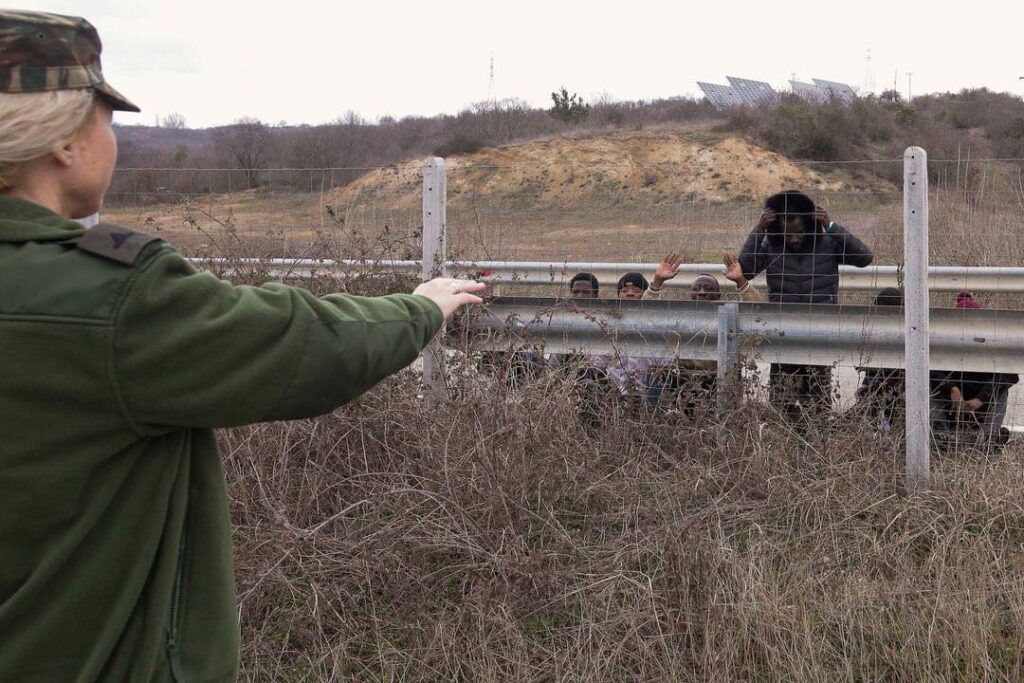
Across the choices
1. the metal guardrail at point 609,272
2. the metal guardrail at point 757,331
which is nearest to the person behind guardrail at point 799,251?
the metal guardrail at point 609,272

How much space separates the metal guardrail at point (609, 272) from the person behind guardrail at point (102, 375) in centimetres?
344

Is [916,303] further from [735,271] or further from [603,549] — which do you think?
[603,549]

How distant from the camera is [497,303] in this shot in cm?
520

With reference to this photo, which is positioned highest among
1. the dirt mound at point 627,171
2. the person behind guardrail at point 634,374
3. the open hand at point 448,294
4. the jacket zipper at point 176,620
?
the dirt mound at point 627,171

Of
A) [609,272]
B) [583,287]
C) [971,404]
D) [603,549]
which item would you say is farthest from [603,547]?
[609,272]

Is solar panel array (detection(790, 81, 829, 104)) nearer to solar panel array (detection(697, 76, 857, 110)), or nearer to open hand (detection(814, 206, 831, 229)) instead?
solar panel array (detection(697, 76, 857, 110))

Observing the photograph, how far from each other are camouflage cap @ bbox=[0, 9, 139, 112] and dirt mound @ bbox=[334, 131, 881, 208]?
27607 millimetres

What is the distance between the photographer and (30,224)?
159 cm

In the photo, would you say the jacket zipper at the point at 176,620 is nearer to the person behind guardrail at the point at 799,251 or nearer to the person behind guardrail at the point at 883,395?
the person behind guardrail at the point at 883,395

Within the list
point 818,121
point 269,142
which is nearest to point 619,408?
point 269,142

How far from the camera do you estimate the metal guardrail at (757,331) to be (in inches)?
195

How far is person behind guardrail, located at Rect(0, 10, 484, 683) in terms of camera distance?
5.05 ft

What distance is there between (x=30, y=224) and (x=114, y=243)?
6.2 inches

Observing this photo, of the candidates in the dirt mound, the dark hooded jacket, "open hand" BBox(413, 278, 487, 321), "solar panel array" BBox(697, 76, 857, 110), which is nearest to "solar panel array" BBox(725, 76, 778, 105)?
"solar panel array" BBox(697, 76, 857, 110)
